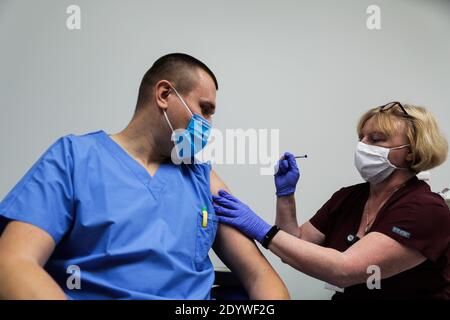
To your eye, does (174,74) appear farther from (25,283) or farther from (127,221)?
(25,283)

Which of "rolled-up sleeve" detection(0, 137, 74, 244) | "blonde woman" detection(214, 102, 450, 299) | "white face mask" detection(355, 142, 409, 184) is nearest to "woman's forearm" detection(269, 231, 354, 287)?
"blonde woman" detection(214, 102, 450, 299)

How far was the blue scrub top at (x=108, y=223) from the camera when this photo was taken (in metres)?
0.98

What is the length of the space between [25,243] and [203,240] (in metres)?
0.49

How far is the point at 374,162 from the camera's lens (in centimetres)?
153

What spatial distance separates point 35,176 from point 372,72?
6.31ft

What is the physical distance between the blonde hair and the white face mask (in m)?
0.06

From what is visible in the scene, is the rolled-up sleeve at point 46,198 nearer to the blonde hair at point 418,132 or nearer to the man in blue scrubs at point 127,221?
the man in blue scrubs at point 127,221

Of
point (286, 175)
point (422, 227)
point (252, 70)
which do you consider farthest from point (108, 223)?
point (252, 70)

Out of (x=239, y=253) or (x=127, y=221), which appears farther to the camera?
(x=239, y=253)

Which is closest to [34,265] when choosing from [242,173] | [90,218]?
[90,218]

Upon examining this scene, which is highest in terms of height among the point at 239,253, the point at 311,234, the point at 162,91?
the point at 162,91

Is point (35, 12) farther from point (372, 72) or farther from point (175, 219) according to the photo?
point (372, 72)

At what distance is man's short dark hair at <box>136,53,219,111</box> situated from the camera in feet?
4.24

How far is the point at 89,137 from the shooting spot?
46.0 inches
